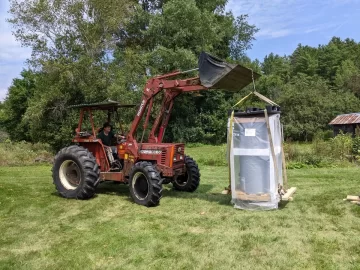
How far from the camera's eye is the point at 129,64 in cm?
2152

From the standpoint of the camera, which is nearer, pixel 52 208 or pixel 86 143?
pixel 52 208

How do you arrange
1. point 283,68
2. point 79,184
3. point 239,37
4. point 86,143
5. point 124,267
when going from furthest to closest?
point 283,68, point 239,37, point 86,143, point 79,184, point 124,267

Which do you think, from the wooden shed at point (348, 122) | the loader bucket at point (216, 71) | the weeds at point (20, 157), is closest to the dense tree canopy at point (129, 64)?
the weeds at point (20, 157)

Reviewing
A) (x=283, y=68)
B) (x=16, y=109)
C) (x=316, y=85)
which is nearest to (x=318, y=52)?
(x=283, y=68)

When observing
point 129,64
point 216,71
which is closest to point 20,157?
point 129,64

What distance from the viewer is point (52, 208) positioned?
6.71 m

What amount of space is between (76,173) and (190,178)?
257cm

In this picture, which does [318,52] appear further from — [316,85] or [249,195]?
[249,195]

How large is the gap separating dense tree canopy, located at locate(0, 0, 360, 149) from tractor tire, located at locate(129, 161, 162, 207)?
959 cm

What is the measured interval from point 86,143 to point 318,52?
224ft

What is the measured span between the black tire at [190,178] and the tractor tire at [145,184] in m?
1.27

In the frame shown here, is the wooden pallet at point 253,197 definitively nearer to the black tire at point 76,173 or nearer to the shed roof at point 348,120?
the black tire at point 76,173

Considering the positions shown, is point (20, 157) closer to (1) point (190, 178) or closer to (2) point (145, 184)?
(1) point (190, 178)

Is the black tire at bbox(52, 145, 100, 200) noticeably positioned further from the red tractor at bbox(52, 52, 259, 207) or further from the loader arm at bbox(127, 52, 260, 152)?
the loader arm at bbox(127, 52, 260, 152)
